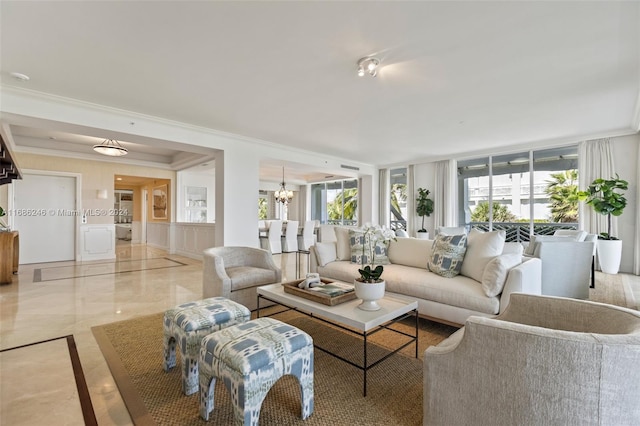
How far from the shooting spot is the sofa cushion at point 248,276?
124 inches

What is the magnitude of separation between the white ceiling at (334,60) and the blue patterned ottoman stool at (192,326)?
82.8 inches

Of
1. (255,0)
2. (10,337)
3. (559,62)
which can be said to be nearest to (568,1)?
(559,62)

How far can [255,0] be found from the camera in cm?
198

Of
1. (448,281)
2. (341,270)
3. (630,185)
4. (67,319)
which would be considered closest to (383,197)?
(630,185)

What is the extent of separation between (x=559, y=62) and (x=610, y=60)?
463mm

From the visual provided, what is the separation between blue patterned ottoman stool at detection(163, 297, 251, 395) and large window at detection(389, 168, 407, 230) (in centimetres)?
723

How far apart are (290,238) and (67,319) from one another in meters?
5.59

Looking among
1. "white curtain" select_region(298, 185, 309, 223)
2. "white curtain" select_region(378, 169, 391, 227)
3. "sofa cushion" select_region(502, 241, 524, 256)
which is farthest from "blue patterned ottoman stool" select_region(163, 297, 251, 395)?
"white curtain" select_region(298, 185, 309, 223)

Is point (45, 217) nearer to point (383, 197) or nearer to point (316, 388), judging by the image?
point (316, 388)

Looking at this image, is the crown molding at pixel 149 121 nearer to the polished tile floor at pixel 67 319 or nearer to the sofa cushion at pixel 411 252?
Result: the polished tile floor at pixel 67 319

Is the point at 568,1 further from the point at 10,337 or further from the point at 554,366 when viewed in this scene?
the point at 10,337

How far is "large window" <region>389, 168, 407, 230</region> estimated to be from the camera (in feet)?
28.7

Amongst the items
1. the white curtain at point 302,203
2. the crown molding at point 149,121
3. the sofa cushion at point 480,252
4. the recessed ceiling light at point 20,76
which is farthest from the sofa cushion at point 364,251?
the white curtain at point 302,203

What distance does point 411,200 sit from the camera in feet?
27.0
